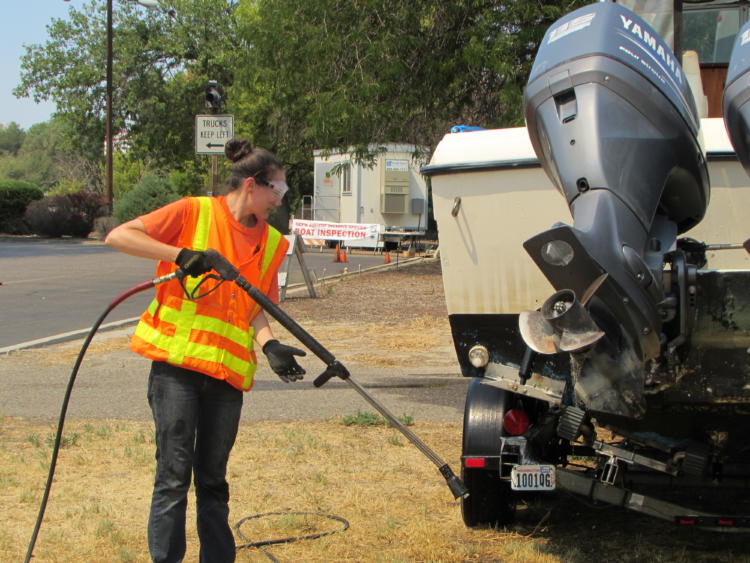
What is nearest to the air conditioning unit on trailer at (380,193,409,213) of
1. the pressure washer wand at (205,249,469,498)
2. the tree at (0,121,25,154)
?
the pressure washer wand at (205,249,469,498)

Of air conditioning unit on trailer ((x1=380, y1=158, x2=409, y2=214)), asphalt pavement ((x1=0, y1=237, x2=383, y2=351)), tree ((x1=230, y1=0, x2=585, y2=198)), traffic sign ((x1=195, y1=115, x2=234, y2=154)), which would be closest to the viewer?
asphalt pavement ((x1=0, y1=237, x2=383, y2=351))

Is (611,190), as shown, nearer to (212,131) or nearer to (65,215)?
(212,131)

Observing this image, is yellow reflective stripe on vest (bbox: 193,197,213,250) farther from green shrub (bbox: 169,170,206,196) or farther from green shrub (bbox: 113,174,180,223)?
green shrub (bbox: 169,170,206,196)

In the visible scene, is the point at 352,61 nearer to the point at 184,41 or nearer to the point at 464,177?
the point at 464,177

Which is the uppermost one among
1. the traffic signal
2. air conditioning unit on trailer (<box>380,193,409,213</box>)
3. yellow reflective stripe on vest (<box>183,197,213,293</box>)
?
the traffic signal

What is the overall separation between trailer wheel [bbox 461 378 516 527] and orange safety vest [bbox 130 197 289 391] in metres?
1.31

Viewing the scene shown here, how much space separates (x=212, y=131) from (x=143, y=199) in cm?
2130

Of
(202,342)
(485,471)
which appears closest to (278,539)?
(485,471)

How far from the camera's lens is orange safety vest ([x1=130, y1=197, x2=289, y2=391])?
159 inches

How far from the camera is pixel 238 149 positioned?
4.30m

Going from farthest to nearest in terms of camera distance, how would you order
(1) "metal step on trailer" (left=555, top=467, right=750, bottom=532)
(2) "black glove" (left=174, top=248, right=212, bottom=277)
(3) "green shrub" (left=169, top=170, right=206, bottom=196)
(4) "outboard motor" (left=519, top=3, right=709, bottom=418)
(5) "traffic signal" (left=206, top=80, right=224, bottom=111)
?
(3) "green shrub" (left=169, top=170, right=206, bottom=196), (5) "traffic signal" (left=206, top=80, right=224, bottom=111), (1) "metal step on trailer" (left=555, top=467, right=750, bottom=532), (2) "black glove" (left=174, top=248, right=212, bottom=277), (4) "outboard motor" (left=519, top=3, right=709, bottom=418)

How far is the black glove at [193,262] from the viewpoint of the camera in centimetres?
387

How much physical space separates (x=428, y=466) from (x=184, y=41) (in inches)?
1698

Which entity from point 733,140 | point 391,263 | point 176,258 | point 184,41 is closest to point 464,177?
point 733,140
